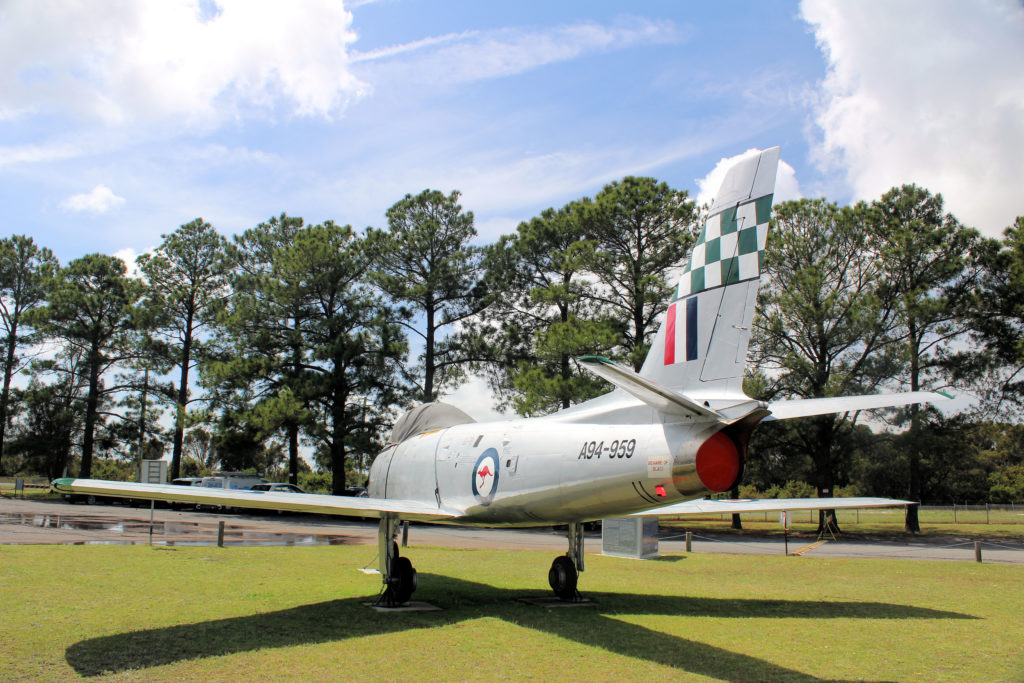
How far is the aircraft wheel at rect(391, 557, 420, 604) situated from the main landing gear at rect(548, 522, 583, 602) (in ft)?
7.11

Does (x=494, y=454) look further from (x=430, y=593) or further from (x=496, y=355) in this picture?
(x=496, y=355)

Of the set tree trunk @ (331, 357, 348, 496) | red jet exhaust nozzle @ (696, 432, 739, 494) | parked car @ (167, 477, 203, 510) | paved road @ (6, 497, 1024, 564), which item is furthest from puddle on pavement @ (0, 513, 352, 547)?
red jet exhaust nozzle @ (696, 432, 739, 494)

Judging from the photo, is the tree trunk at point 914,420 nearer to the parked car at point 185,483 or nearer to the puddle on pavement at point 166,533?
the puddle on pavement at point 166,533

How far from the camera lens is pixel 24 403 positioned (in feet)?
131

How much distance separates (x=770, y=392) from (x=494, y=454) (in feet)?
69.5

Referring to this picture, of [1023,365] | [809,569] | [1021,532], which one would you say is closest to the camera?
[809,569]

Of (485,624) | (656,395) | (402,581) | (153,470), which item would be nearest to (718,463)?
(656,395)

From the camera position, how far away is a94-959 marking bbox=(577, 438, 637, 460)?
707cm

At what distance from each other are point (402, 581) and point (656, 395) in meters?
5.12

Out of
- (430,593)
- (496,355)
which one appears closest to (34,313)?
(496,355)

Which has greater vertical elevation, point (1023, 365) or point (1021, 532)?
point (1023, 365)

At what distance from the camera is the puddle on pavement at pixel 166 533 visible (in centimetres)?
1716

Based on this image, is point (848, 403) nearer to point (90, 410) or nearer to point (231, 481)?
point (231, 481)

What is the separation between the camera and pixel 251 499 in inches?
310
